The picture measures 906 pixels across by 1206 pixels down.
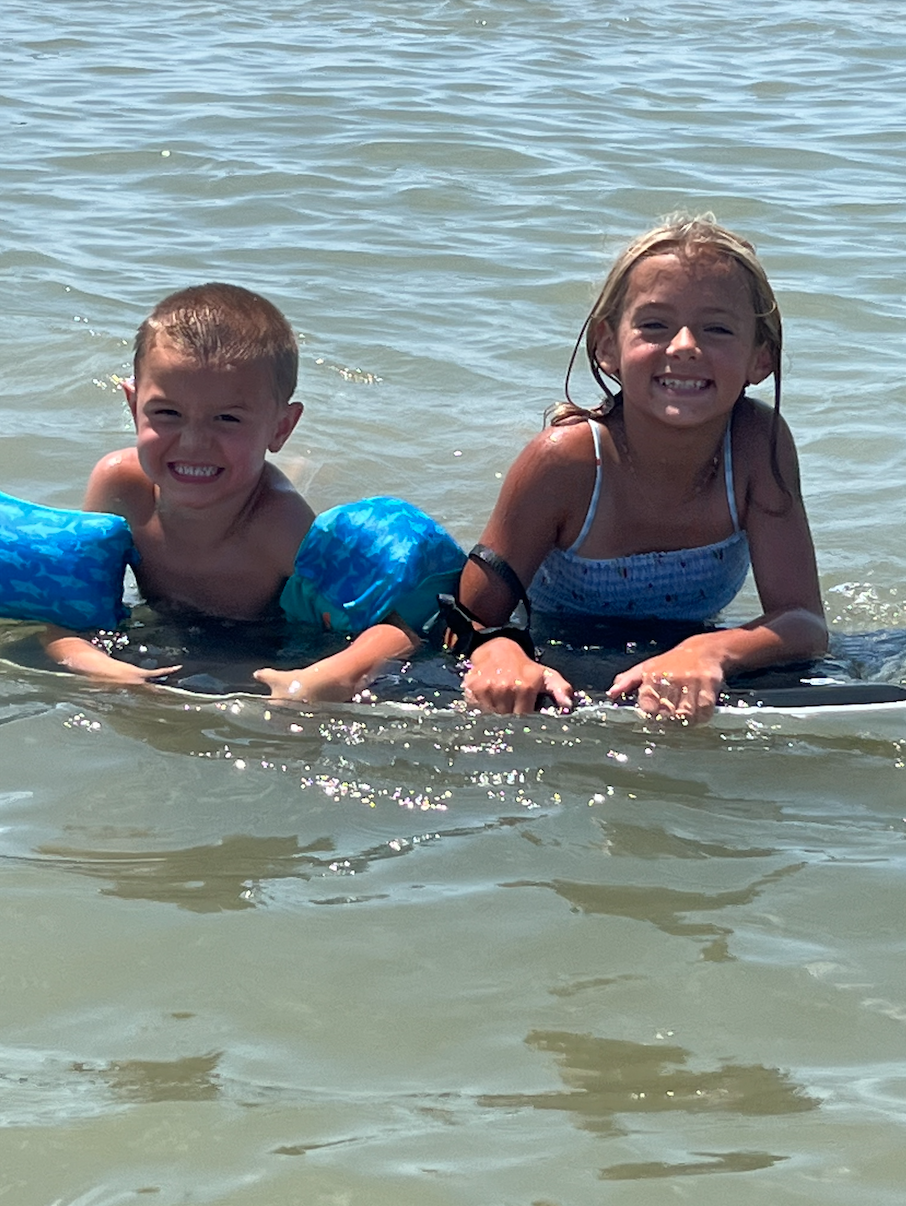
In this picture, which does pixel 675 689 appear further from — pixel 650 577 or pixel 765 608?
pixel 650 577

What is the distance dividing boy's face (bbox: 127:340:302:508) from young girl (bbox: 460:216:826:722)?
62cm

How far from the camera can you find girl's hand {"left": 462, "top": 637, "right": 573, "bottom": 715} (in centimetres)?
357

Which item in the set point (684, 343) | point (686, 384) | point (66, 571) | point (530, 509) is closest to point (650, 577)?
point (530, 509)

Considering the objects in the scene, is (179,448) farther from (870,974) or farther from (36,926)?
(870,974)

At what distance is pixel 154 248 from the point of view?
8.28 meters

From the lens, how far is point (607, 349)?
4.16 metres

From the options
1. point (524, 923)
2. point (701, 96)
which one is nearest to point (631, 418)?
point (524, 923)

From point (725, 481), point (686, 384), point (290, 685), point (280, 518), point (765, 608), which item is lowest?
point (290, 685)

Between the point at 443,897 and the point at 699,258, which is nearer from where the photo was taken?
the point at 443,897

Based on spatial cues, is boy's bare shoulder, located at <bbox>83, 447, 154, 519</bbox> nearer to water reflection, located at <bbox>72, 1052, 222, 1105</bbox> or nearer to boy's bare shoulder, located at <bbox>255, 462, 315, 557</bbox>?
boy's bare shoulder, located at <bbox>255, 462, 315, 557</bbox>

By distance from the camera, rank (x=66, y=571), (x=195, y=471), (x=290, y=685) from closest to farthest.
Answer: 1. (x=290, y=685)
2. (x=195, y=471)
3. (x=66, y=571)

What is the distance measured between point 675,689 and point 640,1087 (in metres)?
1.46

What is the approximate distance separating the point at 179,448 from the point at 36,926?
1567mm

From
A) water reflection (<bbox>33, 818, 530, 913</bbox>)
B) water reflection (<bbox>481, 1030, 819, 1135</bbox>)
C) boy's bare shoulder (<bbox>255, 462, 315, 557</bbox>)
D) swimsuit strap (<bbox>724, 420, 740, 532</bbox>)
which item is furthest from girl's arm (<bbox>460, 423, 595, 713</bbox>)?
water reflection (<bbox>481, 1030, 819, 1135</bbox>)
